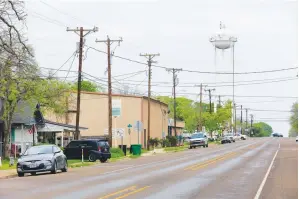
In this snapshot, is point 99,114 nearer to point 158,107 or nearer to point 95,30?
point 158,107

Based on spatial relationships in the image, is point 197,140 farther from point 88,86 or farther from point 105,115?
point 88,86

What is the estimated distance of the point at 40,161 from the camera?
1169 inches

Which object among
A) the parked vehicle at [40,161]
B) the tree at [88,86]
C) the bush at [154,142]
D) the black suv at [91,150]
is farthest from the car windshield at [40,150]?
the tree at [88,86]

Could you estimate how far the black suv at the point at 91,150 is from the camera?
43688mm

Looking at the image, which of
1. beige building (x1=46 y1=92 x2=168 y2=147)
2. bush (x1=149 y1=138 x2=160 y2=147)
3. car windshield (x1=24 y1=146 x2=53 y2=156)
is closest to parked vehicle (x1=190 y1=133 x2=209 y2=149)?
bush (x1=149 y1=138 x2=160 y2=147)

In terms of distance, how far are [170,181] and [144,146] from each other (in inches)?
2302

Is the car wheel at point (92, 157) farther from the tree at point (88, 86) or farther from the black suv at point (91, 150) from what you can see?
the tree at point (88, 86)

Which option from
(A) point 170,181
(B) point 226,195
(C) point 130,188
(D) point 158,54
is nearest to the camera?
(B) point 226,195

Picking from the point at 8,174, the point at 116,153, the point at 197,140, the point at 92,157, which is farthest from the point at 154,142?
the point at 8,174

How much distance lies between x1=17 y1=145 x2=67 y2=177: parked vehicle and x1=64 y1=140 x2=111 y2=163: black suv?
12131 mm

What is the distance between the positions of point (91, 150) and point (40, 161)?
14103 millimetres

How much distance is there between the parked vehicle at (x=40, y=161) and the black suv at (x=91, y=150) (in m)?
12.1

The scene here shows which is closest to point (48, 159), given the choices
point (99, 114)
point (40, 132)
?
point (40, 132)

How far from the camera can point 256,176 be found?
2670 centimetres
